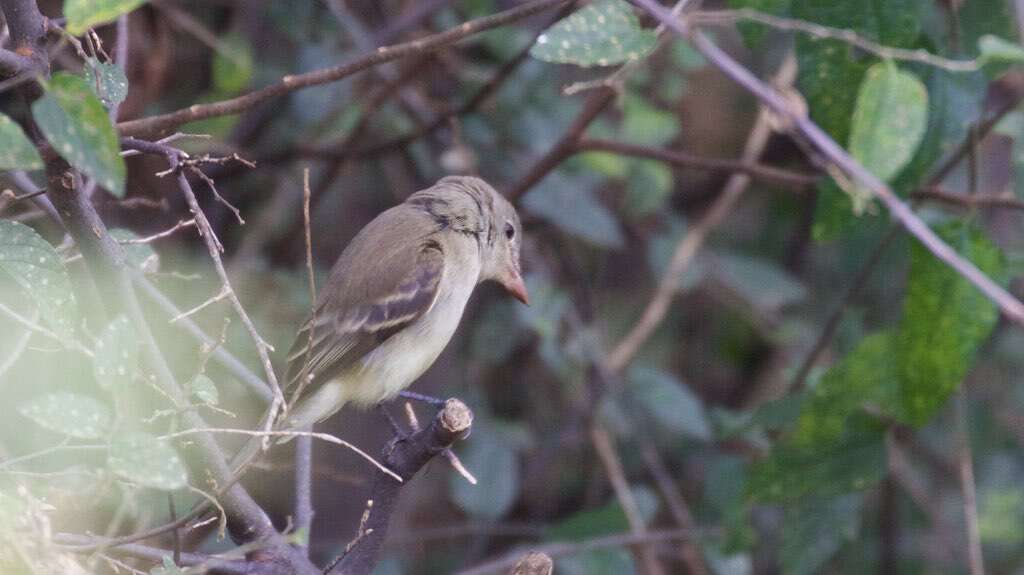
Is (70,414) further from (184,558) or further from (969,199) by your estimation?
(969,199)

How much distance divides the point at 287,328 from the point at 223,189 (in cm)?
63

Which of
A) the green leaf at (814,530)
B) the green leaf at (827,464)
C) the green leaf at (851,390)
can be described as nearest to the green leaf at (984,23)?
the green leaf at (851,390)

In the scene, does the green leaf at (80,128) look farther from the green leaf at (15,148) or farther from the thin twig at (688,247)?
the thin twig at (688,247)

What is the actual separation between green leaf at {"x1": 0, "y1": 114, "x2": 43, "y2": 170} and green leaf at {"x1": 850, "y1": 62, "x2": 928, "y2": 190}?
1.42m

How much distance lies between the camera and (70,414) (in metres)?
1.96

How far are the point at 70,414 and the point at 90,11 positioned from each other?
61 cm

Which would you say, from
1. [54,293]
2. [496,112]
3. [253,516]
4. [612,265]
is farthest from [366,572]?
[612,265]

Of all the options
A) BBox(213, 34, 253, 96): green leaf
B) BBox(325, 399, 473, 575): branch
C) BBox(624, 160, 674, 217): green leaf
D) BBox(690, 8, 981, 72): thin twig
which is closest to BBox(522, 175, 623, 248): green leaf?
Result: BBox(624, 160, 674, 217): green leaf

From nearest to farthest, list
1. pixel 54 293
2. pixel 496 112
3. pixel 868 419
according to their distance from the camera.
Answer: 1. pixel 54 293
2. pixel 868 419
3. pixel 496 112

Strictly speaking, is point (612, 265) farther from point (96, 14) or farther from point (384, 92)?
point (96, 14)

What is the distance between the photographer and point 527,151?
213 inches

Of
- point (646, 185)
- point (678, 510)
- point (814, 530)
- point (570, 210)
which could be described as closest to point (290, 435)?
point (814, 530)

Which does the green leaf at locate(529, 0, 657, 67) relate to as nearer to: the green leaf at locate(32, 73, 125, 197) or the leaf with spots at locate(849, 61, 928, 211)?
the leaf with spots at locate(849, 61, 928, 211)

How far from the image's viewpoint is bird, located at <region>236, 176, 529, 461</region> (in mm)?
3771
